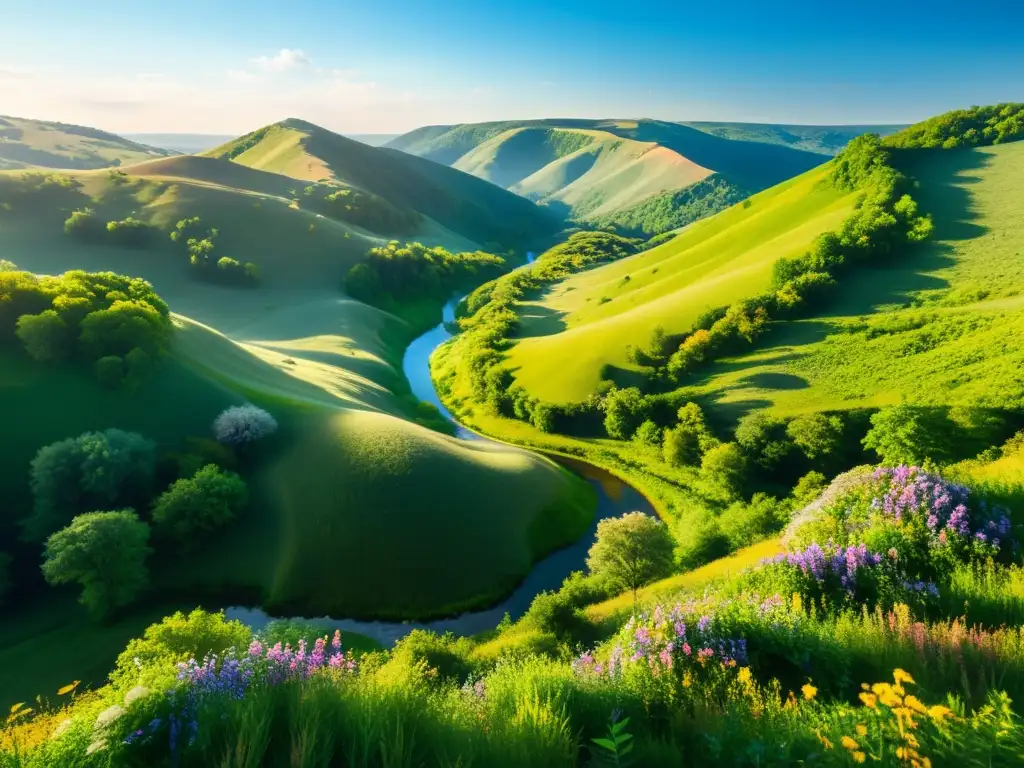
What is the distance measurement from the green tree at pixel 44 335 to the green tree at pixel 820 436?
72865 mm

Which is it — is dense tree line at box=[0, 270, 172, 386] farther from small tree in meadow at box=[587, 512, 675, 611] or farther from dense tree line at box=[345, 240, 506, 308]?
dense tree line at box=[345, 240, 506, 308]

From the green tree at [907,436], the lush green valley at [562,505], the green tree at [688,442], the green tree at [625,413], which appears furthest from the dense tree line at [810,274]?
the green tree at [907,436]

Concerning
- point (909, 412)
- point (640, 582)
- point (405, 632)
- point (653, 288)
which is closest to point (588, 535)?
point (640, 582)

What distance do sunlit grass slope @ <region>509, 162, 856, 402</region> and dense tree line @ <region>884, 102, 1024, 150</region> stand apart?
19739 millimetres

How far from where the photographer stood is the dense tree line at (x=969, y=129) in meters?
112

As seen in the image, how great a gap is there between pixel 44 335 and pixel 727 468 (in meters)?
67.0

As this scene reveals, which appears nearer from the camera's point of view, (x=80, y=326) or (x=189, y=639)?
(x=189, y=639)

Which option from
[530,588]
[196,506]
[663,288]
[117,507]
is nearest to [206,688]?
[196,506]

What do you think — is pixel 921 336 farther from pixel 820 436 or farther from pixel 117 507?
pixel 117 507

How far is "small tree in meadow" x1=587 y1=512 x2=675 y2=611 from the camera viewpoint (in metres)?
35.1

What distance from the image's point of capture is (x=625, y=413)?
66812 millimetres

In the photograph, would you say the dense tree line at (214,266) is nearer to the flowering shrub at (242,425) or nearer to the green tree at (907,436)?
the flowering shrub at (242,425)

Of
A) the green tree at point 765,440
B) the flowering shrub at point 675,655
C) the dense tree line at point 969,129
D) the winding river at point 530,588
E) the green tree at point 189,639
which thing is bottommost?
the winding river at point 530,588

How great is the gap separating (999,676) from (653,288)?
107m
